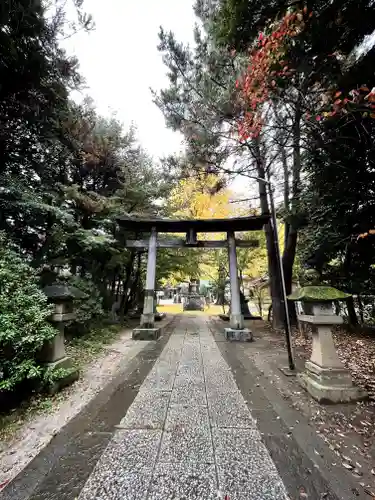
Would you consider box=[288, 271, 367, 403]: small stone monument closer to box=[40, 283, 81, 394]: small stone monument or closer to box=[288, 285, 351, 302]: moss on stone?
box=[288, 285, 351, 302]: moss on stone

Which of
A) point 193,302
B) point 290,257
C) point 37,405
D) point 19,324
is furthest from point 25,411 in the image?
point 193,302

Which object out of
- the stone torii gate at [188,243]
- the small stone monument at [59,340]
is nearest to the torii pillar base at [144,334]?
the stone torii gate at [188,243]

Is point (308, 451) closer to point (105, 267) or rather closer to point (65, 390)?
point (65, 390)

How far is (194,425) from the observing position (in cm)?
232

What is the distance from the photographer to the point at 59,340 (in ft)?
10.9

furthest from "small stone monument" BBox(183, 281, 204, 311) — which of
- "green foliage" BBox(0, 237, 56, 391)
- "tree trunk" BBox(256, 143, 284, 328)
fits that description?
"green foliage" BBox(0, 237, 56, 391)

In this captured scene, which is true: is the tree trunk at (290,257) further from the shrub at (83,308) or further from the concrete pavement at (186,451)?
the shrub at (83,308)

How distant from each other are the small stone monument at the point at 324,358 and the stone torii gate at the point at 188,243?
3414 mm

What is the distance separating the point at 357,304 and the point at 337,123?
7896 millimetres

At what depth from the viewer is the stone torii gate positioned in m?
6.63

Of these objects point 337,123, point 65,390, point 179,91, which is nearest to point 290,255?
point 337,123

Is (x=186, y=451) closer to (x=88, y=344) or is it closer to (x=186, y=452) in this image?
(x=186, y=452)

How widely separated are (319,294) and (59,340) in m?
3.87

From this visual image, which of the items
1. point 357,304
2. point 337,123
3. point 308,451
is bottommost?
point 308,451
